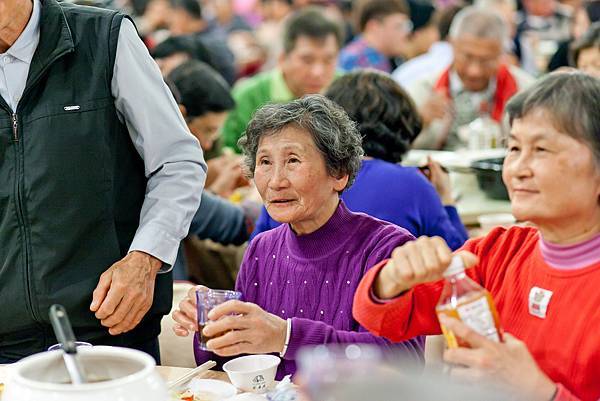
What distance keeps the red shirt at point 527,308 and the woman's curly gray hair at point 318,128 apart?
49 cm

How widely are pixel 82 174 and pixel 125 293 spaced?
301mm

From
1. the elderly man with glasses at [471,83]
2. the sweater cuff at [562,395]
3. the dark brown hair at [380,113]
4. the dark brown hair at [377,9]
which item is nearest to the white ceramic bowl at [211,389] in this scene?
the sweater cuff at [562,395]

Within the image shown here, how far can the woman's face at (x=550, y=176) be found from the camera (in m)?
1.75

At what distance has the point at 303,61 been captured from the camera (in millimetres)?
5473

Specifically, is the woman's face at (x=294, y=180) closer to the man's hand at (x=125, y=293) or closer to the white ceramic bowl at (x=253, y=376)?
the man's hand at (x=125, y=293)

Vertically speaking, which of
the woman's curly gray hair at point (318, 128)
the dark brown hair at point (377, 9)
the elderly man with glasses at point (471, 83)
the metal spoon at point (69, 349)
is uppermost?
the woman's curly gray hair at point (318, 128)

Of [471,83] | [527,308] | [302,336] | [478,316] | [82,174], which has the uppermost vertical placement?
[82,174]

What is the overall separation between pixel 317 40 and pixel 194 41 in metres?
1.01

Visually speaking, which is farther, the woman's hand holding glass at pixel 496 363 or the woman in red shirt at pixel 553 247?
the woman in red shirt at pixel 553 247

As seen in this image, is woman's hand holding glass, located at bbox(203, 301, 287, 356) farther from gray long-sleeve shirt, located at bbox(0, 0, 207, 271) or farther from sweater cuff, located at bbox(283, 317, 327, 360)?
gray long-sleeve shirt, located at bbox(0, 0, 207, 271)

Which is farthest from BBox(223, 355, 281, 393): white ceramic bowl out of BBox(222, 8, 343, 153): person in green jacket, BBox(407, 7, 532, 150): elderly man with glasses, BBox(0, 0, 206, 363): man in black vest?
BBox(407, 7, 532, 150): elderly man with glasses

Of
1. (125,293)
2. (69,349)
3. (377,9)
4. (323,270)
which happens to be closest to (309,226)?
(323,270)

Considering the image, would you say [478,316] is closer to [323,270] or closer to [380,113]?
[323,270]

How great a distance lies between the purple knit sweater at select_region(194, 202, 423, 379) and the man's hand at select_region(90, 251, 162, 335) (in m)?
0.23
